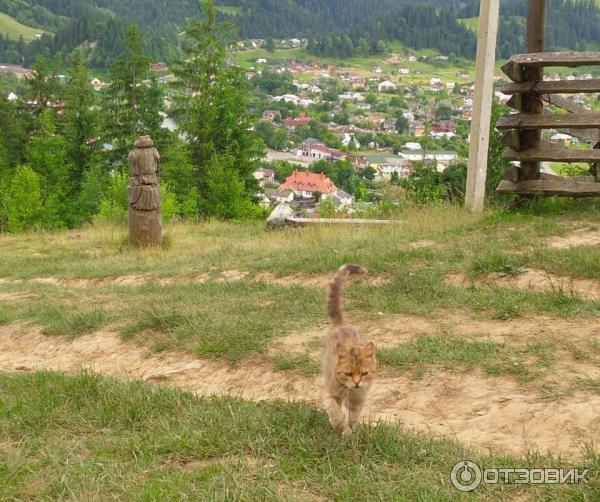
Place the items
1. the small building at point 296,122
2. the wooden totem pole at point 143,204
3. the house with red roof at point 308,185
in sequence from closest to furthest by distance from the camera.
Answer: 1. the wooden totem pole at point 143,204
2. the house with red roof at point 308,185
3. the small building at point 296,122

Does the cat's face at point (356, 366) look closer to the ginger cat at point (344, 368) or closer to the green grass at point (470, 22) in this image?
the ginger cat at point (344, 368)

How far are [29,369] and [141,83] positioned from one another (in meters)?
39.1

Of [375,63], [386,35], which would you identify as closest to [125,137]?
[375,63]

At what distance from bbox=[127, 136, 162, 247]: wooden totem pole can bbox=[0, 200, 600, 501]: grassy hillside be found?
2.85m

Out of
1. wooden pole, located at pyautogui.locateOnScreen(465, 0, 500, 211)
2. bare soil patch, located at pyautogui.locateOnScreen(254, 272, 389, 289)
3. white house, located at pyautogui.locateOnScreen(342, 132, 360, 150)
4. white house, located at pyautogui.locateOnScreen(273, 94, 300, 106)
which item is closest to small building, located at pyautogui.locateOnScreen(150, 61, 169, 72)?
white house, located at pyautogui.locateOnScreen(273, 94, 300, 106)

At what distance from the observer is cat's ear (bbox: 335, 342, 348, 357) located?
13.6ft

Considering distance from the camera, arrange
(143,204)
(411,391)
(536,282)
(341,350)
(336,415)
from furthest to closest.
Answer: (143,204) → (536,282) → (411,391) → (336,415) → (341,350)

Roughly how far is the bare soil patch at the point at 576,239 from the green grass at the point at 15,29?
7088 inches

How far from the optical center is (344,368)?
162 inches

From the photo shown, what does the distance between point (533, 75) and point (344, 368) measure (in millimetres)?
8371

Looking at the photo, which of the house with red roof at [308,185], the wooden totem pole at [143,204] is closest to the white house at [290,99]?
the house with red roof at [308,185]

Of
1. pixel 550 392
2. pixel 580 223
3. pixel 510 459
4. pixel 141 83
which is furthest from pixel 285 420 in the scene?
pixel 141 83

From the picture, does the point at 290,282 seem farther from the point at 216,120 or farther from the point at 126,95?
the point at 126,95

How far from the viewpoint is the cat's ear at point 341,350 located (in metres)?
4.14
